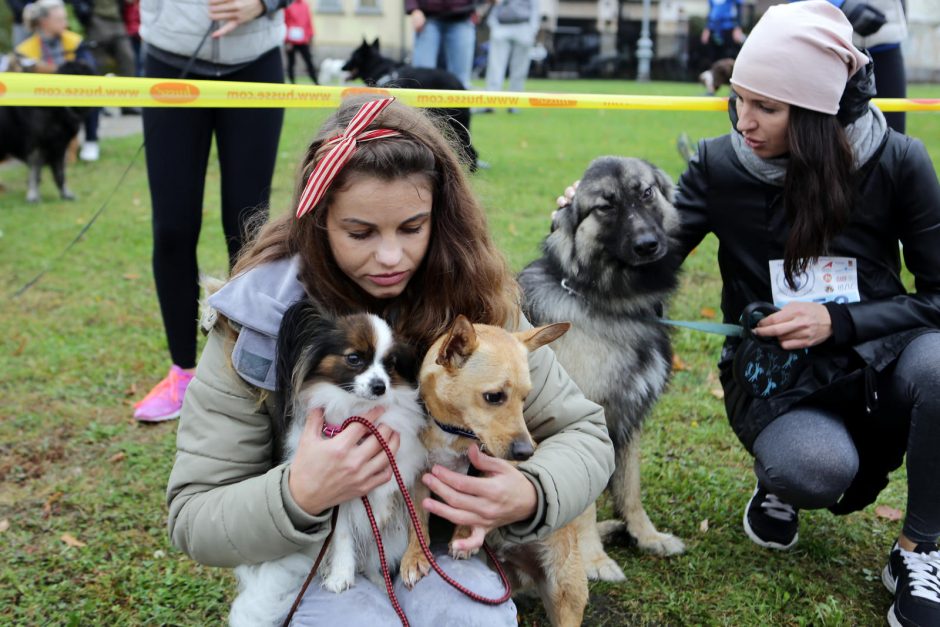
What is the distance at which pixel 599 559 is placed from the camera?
279cm

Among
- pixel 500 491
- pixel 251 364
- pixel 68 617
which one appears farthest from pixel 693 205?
pixel 68 617

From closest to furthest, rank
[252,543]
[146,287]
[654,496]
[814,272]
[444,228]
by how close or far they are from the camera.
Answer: [252,543], [444,228], [814,272], [654,496], [146,287]

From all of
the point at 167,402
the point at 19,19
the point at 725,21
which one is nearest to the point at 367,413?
the point at 167,402

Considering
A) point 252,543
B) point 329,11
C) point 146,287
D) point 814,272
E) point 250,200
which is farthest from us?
Result: point 329,11

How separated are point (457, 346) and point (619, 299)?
1244 mm

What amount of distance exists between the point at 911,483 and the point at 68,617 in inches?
104

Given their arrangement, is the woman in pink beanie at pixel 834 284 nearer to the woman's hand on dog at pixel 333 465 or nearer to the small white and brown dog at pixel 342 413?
the small white and brown dog at pixel 342 413

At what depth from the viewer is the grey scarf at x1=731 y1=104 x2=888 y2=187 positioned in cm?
252

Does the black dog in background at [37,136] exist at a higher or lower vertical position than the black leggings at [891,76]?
lower

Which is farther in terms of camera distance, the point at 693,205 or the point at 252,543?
the point at 693,205

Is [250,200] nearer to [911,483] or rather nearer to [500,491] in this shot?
[500,491]

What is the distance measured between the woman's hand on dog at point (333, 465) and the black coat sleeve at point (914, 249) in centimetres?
163

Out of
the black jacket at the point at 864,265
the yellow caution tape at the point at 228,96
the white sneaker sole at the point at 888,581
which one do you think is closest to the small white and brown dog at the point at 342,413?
the yellow caution tape at the point at 228,96

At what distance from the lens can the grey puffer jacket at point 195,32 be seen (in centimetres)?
336
